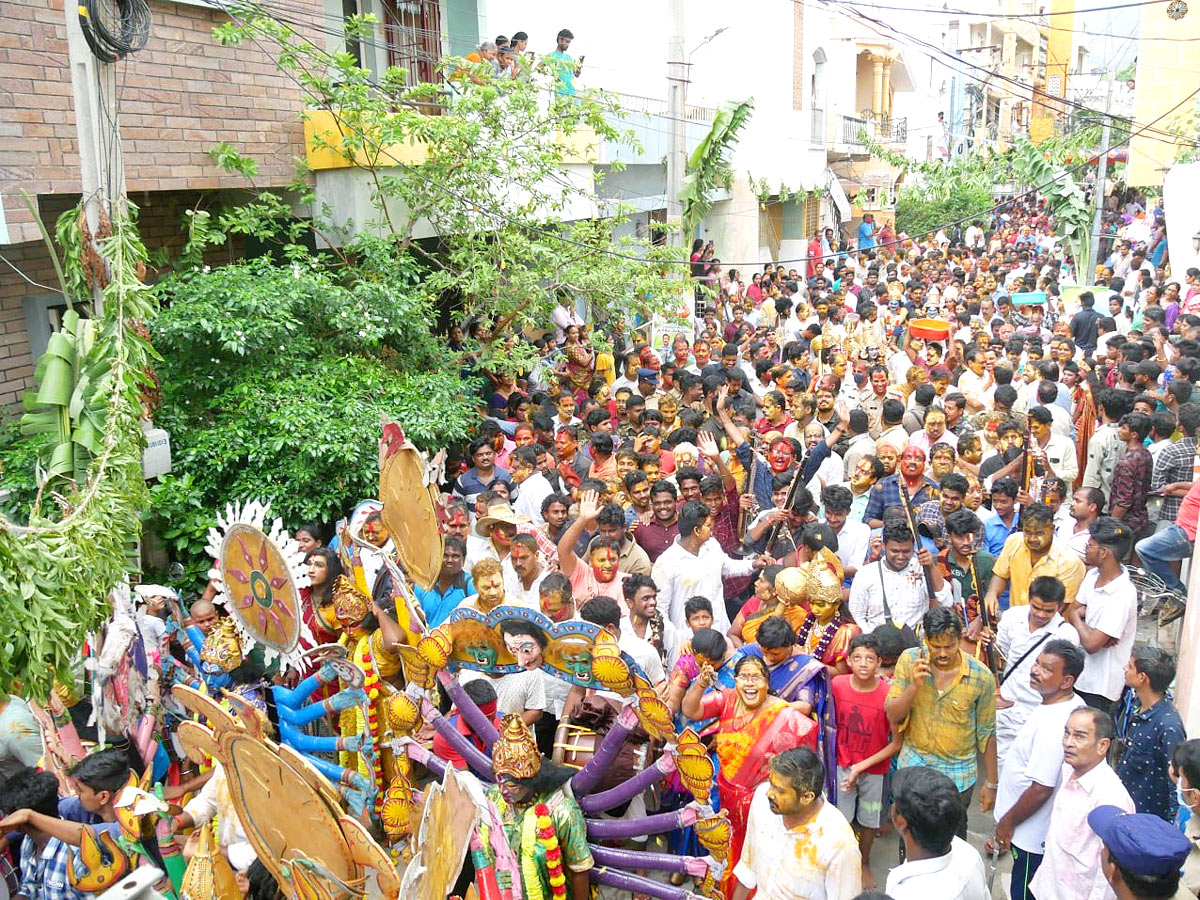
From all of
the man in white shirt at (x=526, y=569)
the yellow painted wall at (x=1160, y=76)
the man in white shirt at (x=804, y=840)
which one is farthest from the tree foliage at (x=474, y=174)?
the yellow painted wall at (x=1160, y=76)

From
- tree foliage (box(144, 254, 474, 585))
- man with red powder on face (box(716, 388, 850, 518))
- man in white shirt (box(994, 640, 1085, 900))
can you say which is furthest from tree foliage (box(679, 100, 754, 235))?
man in white shirt (box(994, 640, 1085, 900))

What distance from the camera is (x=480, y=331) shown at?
10.1m

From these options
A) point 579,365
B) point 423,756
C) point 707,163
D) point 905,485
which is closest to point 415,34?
point 579,365

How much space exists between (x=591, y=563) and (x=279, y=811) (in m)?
2.82

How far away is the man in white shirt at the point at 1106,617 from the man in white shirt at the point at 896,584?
2.37 ft

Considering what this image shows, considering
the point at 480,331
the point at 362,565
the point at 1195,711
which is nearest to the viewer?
the point at 1195,711

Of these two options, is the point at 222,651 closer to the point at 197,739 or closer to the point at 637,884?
the point at 197,739

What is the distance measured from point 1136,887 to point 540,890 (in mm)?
1926

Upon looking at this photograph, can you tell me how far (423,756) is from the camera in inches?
Answer: 173

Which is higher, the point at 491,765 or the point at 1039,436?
the point at 1039,436

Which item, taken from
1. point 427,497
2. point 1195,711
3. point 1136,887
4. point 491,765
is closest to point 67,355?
point 427,497

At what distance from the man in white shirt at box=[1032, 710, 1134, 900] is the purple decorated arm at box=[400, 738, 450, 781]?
93.7 inches

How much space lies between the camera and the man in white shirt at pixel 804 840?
360 centimetres

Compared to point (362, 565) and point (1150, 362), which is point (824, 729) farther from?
point (1150, 362)
